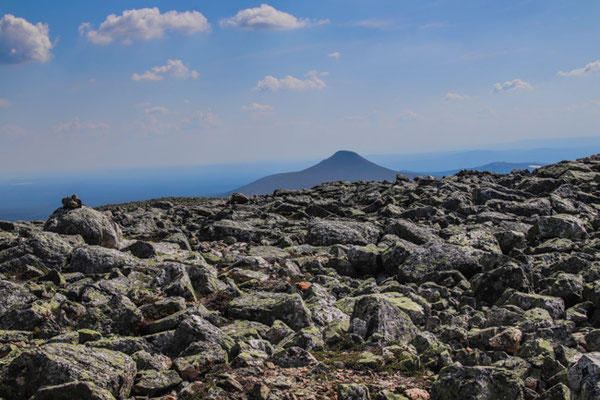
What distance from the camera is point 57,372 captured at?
834 cm

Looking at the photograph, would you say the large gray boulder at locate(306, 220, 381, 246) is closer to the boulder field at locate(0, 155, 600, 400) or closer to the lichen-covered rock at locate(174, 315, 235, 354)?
the boulder field at locate(0, 155, 600, 400)

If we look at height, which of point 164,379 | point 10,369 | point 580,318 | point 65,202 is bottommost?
point 580,318

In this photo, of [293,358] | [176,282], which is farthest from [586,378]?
[176,282]

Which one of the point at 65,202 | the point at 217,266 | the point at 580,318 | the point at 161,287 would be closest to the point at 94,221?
the point at 65,202

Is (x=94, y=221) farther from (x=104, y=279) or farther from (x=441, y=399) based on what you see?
(x=441, y=399)

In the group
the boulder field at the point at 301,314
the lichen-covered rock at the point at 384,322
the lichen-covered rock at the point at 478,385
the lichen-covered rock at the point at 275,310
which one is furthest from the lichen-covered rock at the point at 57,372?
the lichen-covered rock at the point at 384,322

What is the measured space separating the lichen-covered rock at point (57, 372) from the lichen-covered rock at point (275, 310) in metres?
5.86

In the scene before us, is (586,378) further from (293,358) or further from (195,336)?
(195,336)

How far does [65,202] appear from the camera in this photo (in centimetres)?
2567

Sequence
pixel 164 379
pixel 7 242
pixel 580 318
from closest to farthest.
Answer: pixel 164 379
pixel 580 318
pixel 7 242

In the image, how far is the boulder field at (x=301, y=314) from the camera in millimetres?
8688

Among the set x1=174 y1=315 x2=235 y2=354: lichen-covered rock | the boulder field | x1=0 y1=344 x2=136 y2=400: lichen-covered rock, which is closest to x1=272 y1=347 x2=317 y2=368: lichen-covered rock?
the boulder field

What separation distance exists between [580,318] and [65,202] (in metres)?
25.3

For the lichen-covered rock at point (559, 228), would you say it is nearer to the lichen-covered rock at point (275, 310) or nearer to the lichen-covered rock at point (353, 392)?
the lichen-covered rock at point (275, 310)
